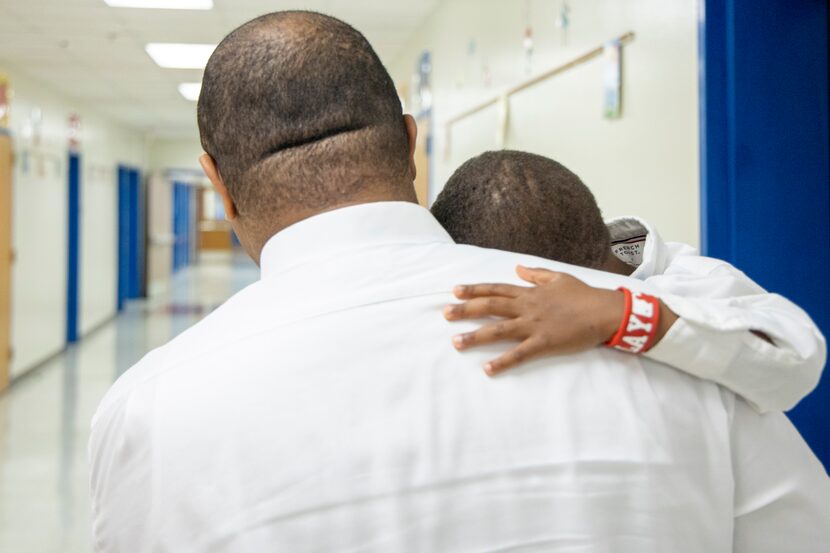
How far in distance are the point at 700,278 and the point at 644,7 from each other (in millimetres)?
1826

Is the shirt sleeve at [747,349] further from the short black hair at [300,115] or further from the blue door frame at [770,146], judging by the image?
the blue door frame at [770,146]

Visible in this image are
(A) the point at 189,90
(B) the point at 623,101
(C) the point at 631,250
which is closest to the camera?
(C) the point at 631,250

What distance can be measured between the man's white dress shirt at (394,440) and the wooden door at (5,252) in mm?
6488

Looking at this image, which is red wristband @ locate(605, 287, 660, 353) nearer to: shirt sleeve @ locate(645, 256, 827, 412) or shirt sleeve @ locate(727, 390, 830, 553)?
shirt sleeve @ locate(645, 256, 827, 412)

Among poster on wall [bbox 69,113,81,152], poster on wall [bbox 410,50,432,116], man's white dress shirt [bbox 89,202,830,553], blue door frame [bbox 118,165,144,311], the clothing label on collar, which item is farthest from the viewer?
blue door frame [bbox 118,165,144,311]

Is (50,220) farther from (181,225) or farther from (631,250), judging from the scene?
(181,225)

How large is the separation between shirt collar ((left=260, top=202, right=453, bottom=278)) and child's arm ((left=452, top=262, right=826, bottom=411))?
108 mm

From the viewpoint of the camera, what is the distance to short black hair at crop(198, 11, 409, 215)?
2.98 feet

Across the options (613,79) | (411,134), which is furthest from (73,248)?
(411,134)

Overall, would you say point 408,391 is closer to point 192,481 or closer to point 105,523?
point 192,481

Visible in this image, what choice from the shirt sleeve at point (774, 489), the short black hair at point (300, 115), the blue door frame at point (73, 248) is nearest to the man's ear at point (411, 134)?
the short black hair at point (300, 115)

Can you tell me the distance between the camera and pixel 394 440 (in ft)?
2.72

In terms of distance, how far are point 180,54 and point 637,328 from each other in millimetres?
7423

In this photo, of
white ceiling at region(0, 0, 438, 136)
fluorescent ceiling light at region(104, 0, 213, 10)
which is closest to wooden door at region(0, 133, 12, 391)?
white ceiling at region(0, 0, 438, 136)
